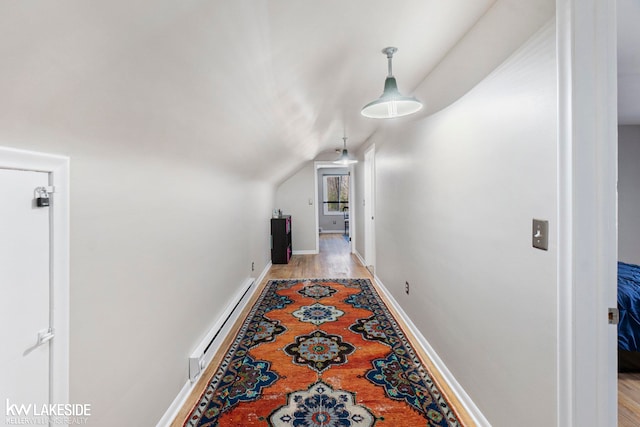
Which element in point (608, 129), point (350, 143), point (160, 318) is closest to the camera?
point (608, 129)

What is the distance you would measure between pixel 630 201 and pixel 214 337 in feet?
18.1

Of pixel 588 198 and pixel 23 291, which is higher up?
pixel 588 198

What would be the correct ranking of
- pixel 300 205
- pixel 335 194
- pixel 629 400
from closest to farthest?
pixel 629 400
pixel 300 205
pixel 335 194

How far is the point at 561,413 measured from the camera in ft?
3.63

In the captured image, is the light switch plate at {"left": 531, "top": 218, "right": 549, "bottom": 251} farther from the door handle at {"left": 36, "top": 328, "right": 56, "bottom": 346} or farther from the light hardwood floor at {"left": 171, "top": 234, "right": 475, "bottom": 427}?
the door handle at {"left": 36, "top": 328, "right": 56, "bottom": 346}

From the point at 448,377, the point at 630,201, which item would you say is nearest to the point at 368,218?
the point at 448,377

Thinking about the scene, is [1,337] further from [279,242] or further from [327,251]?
[327,251]

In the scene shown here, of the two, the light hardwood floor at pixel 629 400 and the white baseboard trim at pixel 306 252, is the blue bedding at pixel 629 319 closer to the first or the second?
the light hardwood floor at pixel 629 400

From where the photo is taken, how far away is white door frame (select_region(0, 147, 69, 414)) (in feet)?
3.27

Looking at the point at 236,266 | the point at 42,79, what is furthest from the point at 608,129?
the point at 236,266

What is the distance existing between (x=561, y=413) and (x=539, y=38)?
139 cm

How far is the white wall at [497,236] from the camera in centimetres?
120

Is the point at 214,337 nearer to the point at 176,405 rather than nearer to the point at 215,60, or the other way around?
the point at 176,405

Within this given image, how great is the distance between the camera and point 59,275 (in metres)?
1.02
